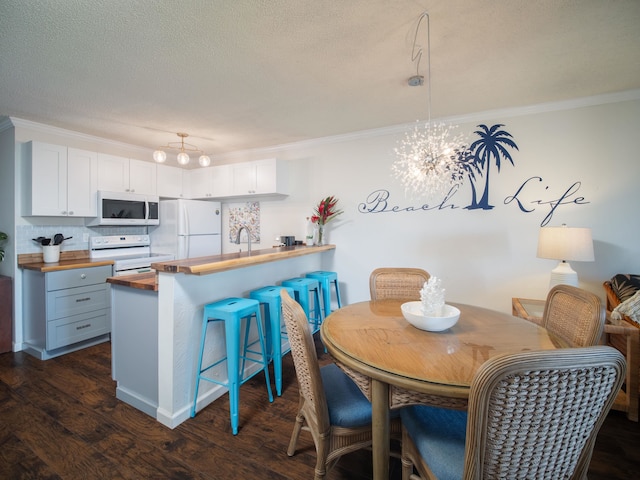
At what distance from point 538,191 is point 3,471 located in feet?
14.4

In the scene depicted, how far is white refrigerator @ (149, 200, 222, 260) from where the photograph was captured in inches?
157

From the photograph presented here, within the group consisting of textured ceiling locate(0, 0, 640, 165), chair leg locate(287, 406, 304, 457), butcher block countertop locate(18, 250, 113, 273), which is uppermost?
textured ceiling locate(0, 0, 640, 165)

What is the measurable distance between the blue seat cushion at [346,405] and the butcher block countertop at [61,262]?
9.97 ft

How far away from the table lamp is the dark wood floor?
1.01 meters

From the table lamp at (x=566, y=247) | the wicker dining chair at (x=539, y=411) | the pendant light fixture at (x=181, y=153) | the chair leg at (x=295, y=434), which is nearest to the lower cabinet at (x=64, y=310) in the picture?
the pendant light fixture at (x=181, y=153)

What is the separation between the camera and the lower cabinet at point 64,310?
282cm

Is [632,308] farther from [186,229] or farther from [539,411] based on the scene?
[186,229]

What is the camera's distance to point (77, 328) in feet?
9.93

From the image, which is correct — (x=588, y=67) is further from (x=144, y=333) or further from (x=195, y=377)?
(x=144, y=333)

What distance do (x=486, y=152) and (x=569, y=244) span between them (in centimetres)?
120

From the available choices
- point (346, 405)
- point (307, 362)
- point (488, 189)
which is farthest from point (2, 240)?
point (488, 189)

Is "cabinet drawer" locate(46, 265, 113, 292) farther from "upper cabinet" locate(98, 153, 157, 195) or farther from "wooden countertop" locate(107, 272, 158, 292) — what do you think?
"wooden countertop" locate(107, 272, 158, 292)

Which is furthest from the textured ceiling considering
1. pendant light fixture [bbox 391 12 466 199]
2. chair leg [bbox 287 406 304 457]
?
chair leg [bbox 287 406 304 457]

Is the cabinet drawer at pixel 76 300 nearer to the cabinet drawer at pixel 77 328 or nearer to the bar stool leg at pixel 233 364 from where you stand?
the cabinet drawer at pixel 77 328
